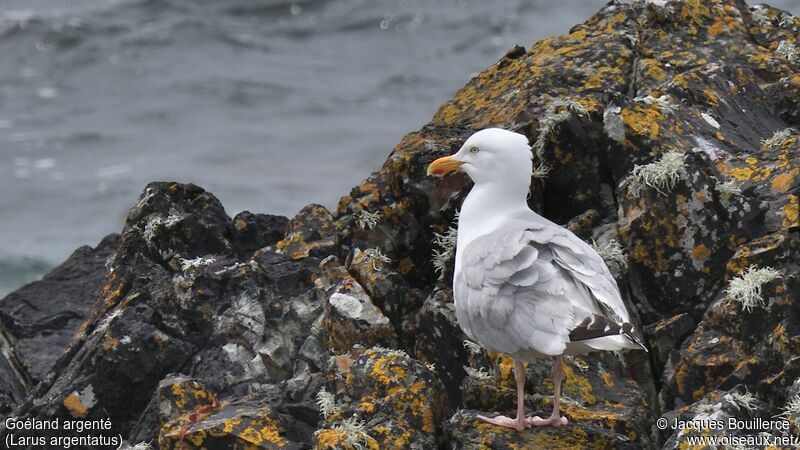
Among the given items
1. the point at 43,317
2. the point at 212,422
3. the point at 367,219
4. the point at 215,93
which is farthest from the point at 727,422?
the point at 215,93

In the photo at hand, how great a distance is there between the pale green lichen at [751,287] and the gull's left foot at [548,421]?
3.58 ft

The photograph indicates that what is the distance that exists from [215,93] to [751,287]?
17881 millimetres

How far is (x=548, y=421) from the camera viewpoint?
604 cm

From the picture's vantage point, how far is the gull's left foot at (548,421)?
6.02 m

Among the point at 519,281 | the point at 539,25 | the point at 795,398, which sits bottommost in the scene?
the point at 795,398

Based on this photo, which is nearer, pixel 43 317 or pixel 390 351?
pixel 390 351

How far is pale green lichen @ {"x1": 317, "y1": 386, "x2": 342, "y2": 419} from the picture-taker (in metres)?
6.32

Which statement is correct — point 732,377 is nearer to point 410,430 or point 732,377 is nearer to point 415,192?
point 410,430

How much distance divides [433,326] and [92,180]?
1456cm

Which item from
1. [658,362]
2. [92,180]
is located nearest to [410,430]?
[658,362]

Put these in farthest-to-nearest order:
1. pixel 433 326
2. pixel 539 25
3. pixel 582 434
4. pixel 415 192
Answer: pixel 539 25
pixel 415 192
pixel 433 326
pixel 582 434

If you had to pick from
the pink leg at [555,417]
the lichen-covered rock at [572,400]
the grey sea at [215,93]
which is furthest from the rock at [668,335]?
the grey sea at [215,93]

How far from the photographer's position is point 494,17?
1002 inches

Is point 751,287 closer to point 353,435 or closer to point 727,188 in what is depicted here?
point 727,188
